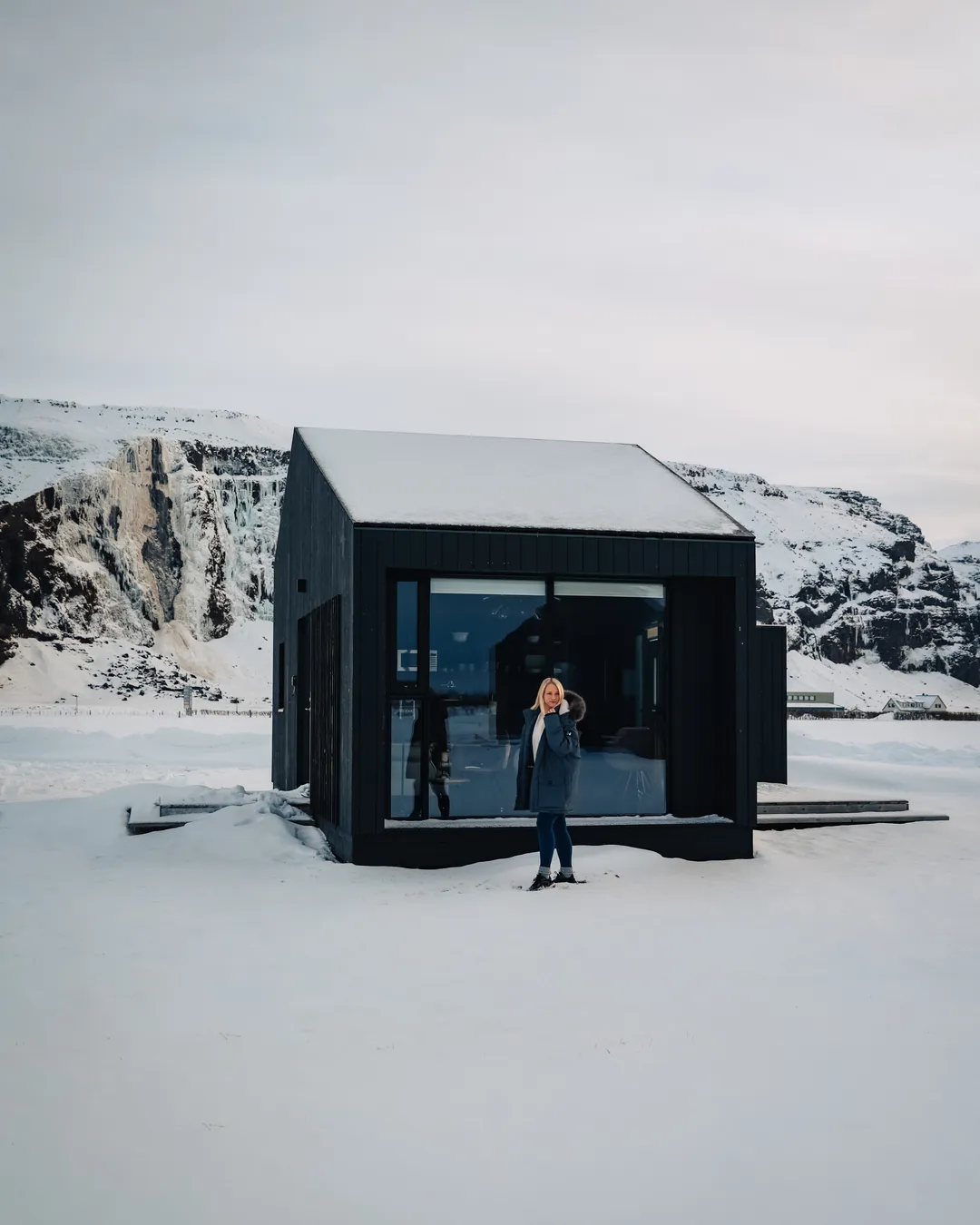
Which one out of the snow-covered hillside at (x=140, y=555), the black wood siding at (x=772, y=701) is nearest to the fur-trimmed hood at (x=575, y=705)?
the black wood siding at (x=772, y=701)

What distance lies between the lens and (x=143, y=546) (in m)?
70.9

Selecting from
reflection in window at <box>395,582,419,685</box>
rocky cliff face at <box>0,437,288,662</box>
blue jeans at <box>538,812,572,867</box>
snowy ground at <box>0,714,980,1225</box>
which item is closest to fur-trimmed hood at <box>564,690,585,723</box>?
blue jeans at <box>538,812,572,867</box>

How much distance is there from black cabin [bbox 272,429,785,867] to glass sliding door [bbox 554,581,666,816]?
0.02 m

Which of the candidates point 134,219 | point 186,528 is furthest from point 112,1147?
point 186,528

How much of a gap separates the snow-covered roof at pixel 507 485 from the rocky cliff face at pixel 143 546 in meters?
47.8

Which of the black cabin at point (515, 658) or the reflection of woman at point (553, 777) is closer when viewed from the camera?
the reflection of woman at point (553, 777)

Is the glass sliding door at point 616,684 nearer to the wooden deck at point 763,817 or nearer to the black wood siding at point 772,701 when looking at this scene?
the wooden deck at point 763,817

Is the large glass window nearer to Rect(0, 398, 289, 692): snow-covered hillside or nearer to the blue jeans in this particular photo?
the blue jeans

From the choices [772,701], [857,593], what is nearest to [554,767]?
[772,701]

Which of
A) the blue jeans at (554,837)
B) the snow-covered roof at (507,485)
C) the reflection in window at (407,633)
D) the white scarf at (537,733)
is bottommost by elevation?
the blue jeans at (554,837)

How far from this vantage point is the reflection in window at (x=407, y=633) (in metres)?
9.54

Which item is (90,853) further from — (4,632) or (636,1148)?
(4,632)

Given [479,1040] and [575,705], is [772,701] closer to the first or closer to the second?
[575,705]

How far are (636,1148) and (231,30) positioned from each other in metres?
11.3
